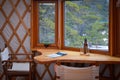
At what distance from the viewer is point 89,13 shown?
11.0 feet

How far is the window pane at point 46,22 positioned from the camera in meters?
3.82

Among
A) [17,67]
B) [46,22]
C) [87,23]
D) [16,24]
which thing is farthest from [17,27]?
[87,23]

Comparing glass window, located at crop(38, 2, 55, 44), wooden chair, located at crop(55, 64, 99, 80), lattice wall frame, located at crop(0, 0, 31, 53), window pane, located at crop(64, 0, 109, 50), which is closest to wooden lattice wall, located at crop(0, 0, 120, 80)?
lattice wall frame, located at crop(0, 0, 31, 53)

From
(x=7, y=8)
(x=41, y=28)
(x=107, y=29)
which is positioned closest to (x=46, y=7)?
(x=41, y=28)

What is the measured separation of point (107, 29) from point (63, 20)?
92cm

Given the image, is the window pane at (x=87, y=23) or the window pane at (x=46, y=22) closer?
the window pane at (x=87, y=23)

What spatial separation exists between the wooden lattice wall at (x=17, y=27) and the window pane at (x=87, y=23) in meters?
0.73

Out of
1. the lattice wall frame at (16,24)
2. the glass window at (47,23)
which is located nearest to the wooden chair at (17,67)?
the lattice wall frame at (16,24)

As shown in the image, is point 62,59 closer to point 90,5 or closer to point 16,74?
point 16,74

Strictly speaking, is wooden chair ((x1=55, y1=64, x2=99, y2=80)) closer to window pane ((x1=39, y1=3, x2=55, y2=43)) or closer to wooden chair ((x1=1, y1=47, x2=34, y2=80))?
wooden chair ((x1=1, y1=47, x2=34, y2=80))

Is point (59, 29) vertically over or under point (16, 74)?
over

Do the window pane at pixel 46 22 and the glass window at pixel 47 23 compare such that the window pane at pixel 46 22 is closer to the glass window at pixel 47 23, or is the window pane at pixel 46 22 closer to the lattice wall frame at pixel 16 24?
the glass window at pixel 47 23

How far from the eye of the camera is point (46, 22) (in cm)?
386

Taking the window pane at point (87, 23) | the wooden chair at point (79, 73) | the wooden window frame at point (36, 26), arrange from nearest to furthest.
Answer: the wooden chair at point (79, 73) < the window pane at point (87, 23) < the wooden window frame at point (36, 26)
